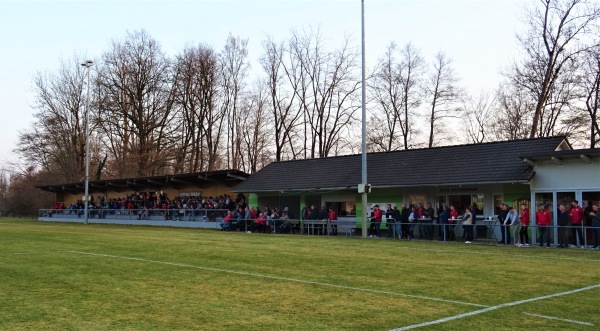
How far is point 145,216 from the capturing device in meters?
42.2

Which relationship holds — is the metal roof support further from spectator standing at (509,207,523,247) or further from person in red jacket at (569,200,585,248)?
spectator standing at (509,207,523,247)

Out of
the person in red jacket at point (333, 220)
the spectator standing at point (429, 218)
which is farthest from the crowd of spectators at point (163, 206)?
the spectator standing at point (429, 218)

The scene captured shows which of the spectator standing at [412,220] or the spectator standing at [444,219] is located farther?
the spectator standing at [412,220]

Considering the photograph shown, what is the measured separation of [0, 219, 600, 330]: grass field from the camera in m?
7.16

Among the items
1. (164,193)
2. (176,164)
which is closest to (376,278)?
(164,193)

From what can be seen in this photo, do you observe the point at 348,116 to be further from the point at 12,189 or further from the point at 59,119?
the point at 12,189

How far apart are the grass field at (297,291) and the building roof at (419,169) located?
805 centimetres

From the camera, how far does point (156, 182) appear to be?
44906 mm

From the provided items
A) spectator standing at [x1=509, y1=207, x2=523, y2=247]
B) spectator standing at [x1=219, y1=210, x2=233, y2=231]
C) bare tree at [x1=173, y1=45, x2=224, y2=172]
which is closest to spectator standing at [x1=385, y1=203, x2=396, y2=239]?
spectator standing at [x1=509, y1=207, x2=523, y2=247]

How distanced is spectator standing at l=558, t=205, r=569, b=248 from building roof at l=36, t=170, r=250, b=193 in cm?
2164

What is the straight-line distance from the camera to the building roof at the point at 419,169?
23859mm

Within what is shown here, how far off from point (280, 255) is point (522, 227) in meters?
10.2

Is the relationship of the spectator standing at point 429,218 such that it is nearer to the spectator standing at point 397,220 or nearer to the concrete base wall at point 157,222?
the spectator standing at point 397,220

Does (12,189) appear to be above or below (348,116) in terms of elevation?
below
